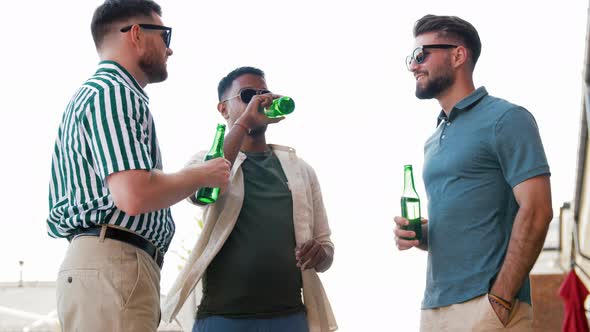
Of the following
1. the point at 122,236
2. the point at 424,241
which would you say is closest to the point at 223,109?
the point at 424,241

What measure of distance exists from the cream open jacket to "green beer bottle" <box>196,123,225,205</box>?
64 mm

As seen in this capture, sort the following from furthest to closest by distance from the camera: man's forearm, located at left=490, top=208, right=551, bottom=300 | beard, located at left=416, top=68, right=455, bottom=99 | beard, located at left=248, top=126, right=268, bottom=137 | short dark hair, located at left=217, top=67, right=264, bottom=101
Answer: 1. short dark hair, located at left=217, top=67, right=264, bottom=101
2. beard, located at left=248, top=126, right=268, bottom=137
3. beard, located at left=416, top=68, right=455, bottom=99
4. man's forearm, located at left=490, top=208, right=551, bottom=300

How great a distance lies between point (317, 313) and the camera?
286cm

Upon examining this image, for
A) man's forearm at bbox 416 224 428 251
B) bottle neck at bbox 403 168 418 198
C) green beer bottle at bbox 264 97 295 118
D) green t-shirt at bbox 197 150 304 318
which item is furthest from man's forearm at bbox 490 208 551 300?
green beer bottle at bbox 264 97 295 118

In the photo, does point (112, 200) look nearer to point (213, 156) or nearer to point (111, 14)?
point (111, 14)

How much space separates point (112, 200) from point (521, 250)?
1.29 metres

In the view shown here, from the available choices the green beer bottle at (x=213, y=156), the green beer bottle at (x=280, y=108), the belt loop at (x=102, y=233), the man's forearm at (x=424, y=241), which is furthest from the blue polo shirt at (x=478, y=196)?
the belt loop at (x=102, y=233)

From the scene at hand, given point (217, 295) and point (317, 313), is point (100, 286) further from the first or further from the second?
point (317, 313)

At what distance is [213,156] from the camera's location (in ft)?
9.21

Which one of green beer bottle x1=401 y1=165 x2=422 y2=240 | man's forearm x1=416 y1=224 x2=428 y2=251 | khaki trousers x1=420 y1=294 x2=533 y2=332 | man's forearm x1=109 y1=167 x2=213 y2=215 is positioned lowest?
khaki trousers x1=420 y1=294 x2=533 y2=332

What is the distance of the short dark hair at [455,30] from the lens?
273cm

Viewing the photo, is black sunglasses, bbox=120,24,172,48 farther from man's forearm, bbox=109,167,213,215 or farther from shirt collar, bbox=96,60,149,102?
man's forearm, bbox=109,167,213,215

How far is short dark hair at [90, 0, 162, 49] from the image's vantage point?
7.57ft

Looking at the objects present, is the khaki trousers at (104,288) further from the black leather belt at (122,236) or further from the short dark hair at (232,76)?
the short dark hair at (232,76)
